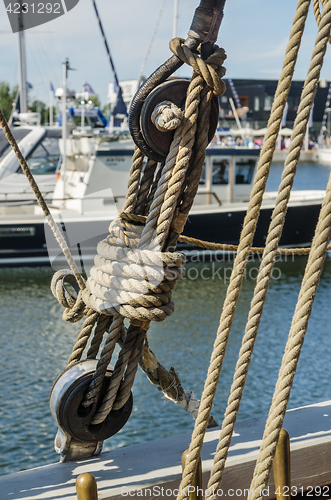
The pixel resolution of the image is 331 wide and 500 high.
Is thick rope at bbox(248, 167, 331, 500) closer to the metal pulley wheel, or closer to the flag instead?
the metal pulley wheel

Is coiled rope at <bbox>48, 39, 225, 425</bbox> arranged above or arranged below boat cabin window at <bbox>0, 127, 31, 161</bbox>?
above

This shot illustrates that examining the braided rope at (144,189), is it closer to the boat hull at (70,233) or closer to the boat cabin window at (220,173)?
the boat hull at (70,233)

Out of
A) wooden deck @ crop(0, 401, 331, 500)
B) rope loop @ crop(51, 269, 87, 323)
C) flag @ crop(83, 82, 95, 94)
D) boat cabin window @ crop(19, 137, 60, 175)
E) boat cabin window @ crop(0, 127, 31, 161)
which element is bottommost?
boat cabin window @ crop(19, 137, 60, 175)

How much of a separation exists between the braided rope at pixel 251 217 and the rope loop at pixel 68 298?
0.62m

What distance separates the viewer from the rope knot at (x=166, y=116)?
3.95 feet

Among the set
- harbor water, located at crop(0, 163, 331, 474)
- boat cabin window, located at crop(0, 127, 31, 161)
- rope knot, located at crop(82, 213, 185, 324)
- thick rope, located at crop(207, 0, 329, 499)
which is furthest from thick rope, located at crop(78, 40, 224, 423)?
boat cabin window, located at crop(0, 127, 31, 161)

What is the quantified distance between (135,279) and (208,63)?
55 cm

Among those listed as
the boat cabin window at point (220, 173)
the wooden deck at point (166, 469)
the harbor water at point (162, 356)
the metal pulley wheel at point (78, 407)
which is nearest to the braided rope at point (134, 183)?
the metal pulley wheel at point (78, 407)

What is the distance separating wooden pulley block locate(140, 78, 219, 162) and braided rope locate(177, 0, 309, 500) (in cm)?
30

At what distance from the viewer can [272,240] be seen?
101 centimetres

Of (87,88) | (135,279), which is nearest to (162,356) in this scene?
(135,279)

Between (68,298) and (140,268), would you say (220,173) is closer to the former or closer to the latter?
(68,298)

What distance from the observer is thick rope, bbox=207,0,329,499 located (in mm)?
979

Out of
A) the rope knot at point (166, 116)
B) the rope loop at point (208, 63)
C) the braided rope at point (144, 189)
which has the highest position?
the rope loop at point (208, 63)
